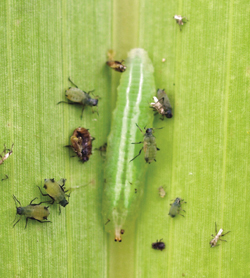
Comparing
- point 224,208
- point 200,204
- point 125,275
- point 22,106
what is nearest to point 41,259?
point 125,275

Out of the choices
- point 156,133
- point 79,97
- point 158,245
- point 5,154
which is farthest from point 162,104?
point 5,154

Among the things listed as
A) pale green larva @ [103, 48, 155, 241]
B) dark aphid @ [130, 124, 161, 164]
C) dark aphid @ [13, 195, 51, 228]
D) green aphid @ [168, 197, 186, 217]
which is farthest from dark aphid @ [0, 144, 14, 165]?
green aphid @ [168, 197, 186, 217]

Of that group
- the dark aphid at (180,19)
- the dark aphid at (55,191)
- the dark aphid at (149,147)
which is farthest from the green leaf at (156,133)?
the dark aphid at (149,147)

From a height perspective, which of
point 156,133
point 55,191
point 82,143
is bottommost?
point 55,191

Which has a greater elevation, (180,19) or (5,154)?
(180,19)

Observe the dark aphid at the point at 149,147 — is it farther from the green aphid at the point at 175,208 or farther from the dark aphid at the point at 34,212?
the dark aphid at the point at 34,212

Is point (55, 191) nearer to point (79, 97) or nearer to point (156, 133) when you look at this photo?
point (79, 97)
